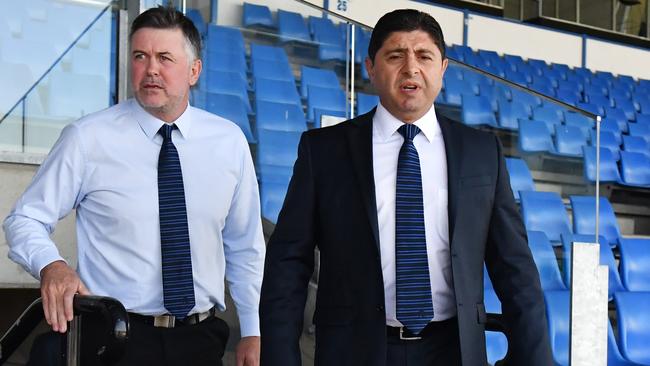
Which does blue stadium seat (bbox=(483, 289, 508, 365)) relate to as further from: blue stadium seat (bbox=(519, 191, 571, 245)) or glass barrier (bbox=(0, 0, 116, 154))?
glass barrier (bbox=(0, 0, 116, 154))

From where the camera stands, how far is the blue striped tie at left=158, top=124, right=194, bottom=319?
6.29 ft

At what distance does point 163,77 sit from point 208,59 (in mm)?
1677

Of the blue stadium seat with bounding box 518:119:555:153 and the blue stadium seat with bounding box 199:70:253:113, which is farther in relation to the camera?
the blue stadium seat with bounding box 518:119:555:153

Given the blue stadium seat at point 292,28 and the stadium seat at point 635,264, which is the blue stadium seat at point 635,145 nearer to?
the stadium seat at point 635,264

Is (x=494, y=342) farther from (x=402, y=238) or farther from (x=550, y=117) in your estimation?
(x=402, y=238)

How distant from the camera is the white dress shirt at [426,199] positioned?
5.44 ft

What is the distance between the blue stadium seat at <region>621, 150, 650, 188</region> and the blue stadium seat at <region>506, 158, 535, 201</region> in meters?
3.55

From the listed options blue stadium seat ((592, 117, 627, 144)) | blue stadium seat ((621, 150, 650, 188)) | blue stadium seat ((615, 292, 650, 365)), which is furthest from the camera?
blue stadium seat ((592, 117, 627, 144))

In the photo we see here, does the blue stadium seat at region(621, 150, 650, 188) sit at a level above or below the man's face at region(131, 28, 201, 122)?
above

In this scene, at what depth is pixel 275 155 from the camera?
361cm

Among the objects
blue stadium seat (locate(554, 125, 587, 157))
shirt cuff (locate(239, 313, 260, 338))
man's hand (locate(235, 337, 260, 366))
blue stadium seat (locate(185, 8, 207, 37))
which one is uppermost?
blue stadium seat (locate(185, 8, 207, 37))

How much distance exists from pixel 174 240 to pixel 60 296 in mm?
386

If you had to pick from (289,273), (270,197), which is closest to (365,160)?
(289,273)

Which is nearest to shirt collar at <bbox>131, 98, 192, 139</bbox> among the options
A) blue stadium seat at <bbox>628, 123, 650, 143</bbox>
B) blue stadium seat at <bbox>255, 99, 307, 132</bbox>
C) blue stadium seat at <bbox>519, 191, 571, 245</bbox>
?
blue stadium seat at <bbox>255, 99, 307, 132</bbox>
